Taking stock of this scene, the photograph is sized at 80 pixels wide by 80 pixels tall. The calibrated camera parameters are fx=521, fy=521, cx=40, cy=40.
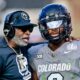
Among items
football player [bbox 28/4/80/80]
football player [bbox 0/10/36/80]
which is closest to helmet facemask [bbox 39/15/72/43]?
football player [bbox 28/4/80/80]

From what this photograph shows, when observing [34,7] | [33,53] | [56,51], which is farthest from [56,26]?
[34,7]

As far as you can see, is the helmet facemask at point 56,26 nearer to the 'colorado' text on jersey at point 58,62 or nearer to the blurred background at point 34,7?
the 'colorado' text on jersey at point 58,62

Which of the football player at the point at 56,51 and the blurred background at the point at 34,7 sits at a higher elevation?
the football player at the point at 56,51

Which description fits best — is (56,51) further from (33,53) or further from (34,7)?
(34,7)

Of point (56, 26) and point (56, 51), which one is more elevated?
point (56, 26)

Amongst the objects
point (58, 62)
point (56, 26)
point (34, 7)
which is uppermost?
point (56, 26)

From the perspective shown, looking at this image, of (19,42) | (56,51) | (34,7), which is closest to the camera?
(19,42)

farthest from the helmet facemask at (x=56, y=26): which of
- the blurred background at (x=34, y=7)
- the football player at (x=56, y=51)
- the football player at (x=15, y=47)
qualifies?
the blurred background at (x=34, y=7)

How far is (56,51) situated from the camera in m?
4.44

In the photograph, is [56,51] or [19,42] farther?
[56,51]

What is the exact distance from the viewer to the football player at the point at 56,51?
4.34 metres

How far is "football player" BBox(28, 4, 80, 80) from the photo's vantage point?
4.34 metres

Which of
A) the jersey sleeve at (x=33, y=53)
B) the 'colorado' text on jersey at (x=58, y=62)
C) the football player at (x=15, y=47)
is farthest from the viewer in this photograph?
the jersey sleeve at (x=33, y=53)

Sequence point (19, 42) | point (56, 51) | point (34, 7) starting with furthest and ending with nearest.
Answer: point (34, 7) → point (56, 51) → point (19, 42)
